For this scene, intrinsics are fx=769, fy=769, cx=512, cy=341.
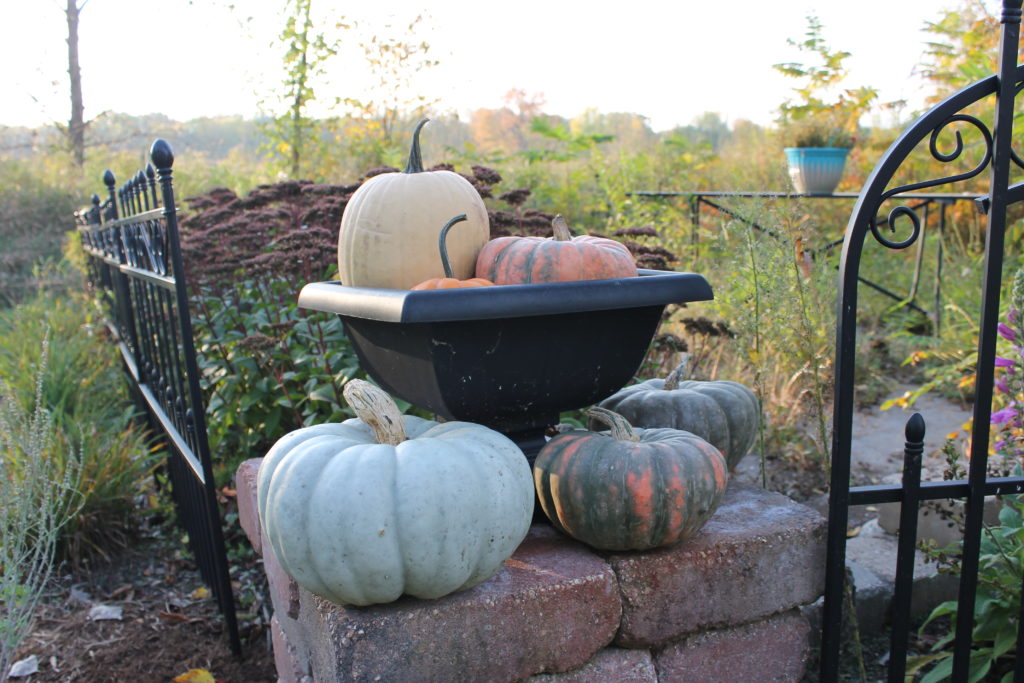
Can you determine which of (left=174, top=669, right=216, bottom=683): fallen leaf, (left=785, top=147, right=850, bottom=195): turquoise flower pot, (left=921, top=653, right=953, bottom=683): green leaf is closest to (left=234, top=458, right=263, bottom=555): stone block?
(left=174, top=669, right=216, bottom=683): fallen leaf

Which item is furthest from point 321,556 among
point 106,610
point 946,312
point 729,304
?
point 946,312

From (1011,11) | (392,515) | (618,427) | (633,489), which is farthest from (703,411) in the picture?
(1011,11)

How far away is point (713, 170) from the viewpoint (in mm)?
9391

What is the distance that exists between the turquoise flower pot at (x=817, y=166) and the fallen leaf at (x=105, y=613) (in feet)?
19.0

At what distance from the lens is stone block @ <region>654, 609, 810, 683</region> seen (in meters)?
1.88

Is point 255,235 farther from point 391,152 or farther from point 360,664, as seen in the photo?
point 391,152

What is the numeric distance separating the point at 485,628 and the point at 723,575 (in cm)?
61

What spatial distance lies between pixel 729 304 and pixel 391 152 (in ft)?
13.0

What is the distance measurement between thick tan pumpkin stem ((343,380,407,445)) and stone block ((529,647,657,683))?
68 centimetres

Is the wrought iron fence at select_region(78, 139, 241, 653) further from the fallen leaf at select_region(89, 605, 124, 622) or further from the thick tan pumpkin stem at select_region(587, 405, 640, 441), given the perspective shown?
the thick tan pumpkin stem at select_region(587, 405, 640, 441)

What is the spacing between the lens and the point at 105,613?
2.81 metres

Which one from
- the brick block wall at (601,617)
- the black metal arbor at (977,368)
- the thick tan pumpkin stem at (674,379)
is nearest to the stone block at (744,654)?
the brick block wall at (601,617)

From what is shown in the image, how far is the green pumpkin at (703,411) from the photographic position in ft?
7.46

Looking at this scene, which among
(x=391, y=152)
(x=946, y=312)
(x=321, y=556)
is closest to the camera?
(x=321, y=556)
